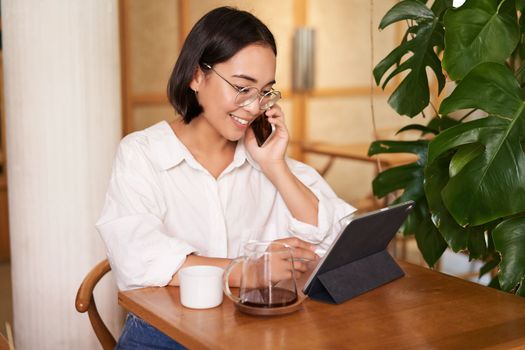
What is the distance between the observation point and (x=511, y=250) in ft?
6.69

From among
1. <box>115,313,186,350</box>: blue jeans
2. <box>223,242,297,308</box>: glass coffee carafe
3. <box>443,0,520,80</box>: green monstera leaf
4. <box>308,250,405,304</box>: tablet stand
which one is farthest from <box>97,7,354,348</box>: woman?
<box>443,0,520,80</box>: green monstera leaf

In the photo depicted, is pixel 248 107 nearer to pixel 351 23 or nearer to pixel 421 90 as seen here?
pixel 421 90

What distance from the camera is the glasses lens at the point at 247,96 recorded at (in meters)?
2.03

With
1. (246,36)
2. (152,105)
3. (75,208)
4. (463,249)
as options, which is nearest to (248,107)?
(246,36)

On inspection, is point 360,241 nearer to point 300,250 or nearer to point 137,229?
point 300,250

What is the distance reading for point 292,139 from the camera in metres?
6.31

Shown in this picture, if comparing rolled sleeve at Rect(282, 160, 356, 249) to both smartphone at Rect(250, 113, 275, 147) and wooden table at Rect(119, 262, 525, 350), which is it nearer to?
smartphone at Rect(250, 113, 275, 147)

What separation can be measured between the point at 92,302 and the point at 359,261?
0.71 meters

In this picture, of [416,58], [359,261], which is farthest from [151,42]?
[359,261]

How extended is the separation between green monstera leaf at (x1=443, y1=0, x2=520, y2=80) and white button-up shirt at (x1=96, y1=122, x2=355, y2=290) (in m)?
0.49

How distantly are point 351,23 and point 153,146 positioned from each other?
4606 mm

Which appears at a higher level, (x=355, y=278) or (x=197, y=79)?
(x=197, y=79)

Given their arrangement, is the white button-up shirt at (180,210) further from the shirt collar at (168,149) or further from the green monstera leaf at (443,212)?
the green monstera leaf at (443,212)

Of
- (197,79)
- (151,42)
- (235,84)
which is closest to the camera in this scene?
(235,84)
